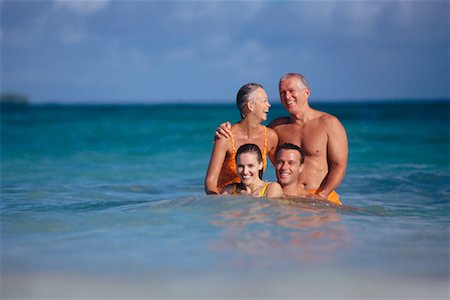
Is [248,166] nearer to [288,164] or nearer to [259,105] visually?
[288,164]

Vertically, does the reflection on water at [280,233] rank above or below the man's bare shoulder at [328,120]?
below

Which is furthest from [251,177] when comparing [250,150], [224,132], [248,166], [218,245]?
[218,245]

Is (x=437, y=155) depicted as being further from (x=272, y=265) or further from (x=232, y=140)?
(x=272, y=265)

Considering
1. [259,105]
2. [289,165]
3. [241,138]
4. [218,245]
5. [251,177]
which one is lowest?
[218,245]

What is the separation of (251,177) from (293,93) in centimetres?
93

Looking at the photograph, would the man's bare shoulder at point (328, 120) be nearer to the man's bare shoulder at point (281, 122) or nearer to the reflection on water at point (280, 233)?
the man's bare shoulder at point (281, 122)

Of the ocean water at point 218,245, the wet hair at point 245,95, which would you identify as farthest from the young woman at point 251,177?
the wet hair at point 245,95

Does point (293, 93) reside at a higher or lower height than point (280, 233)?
higher

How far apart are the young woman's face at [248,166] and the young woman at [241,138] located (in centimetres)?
26

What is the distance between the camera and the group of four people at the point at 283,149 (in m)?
5.77

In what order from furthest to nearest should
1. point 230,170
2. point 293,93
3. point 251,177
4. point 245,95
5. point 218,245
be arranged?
point 293,93 → point 230,170 → point 245,95 → point 251,177 → point 218,245

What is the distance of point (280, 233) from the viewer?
16.2 feet

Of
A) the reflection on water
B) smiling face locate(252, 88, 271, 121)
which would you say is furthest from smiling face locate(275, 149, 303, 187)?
smiling face locate(252, 88, 271, 121)

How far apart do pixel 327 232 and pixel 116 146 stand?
1412cm
